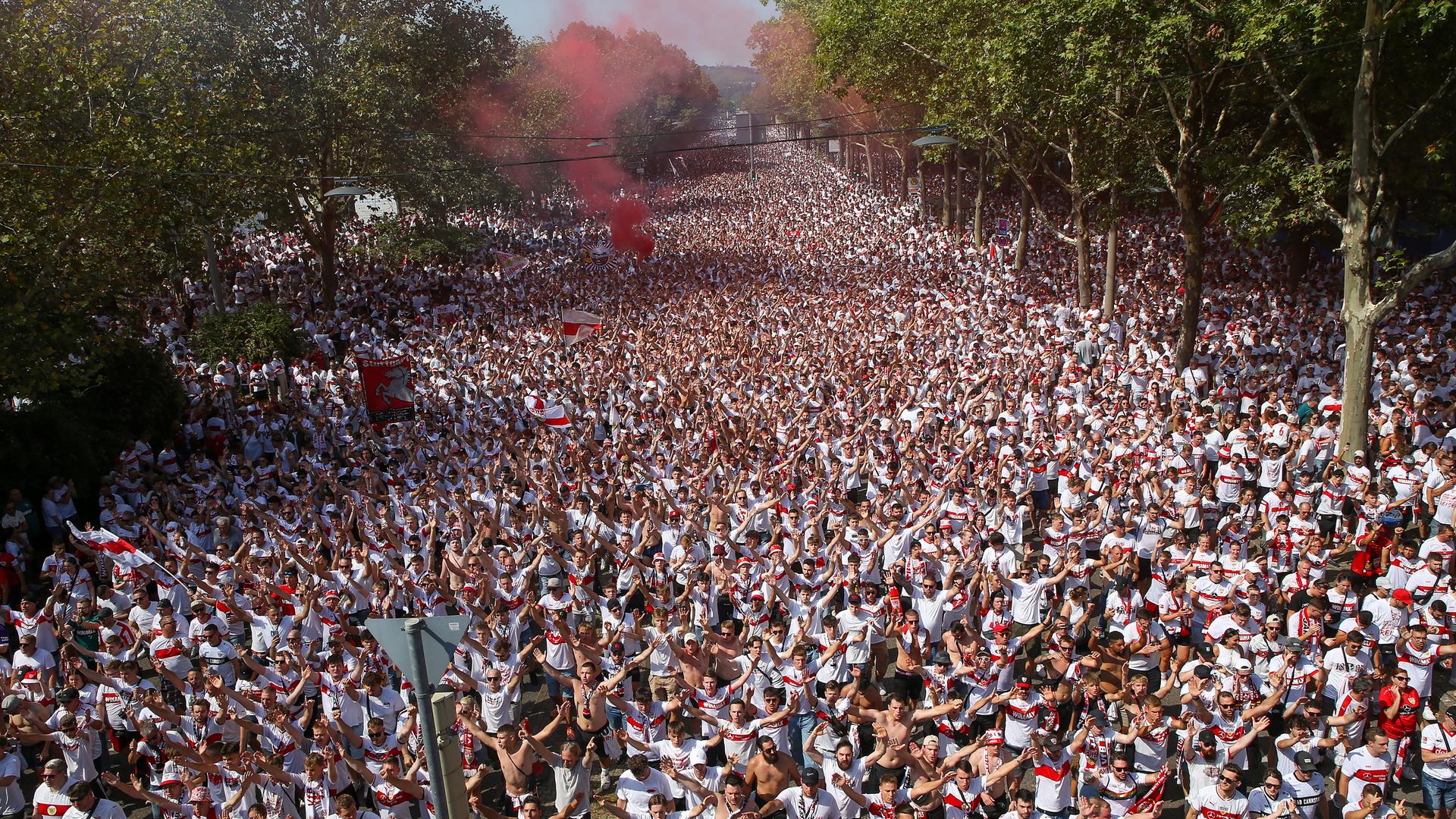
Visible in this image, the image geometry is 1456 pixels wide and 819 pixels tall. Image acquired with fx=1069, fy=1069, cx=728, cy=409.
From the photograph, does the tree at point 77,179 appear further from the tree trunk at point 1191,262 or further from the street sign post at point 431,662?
the tree trunk at point 1191,262

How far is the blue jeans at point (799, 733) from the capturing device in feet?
25.0

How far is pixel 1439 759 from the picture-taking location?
637cm

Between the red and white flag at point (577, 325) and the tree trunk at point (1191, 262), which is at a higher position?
the tree trunk at point (1191, 262)

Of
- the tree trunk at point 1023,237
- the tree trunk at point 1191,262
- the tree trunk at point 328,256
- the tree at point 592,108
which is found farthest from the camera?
the tree at point 592,108

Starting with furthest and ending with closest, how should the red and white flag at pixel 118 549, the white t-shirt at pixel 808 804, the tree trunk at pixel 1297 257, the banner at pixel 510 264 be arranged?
the banner at pixel 510 264 < the tree trunk at pixel 1297 257 < the red and white flag at pixel 118 549 < the white t-shirt at pixel 808 804

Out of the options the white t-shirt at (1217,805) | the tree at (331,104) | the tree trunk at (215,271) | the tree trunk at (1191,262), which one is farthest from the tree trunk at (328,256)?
the white t-shirt at (1217,805)

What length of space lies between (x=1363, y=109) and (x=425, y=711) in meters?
12.8

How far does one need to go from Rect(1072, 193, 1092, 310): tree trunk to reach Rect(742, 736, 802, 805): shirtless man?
17.6 meters

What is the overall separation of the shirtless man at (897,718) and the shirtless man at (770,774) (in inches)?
23.0

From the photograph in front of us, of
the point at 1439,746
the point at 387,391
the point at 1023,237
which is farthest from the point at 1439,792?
the point at 1023,237

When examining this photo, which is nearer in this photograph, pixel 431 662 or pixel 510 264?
pixel 431 662

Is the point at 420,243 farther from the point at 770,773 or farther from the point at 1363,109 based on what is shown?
the point at 770,773

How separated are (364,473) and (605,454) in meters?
2.87

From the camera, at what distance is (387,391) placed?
16156 millimetres
